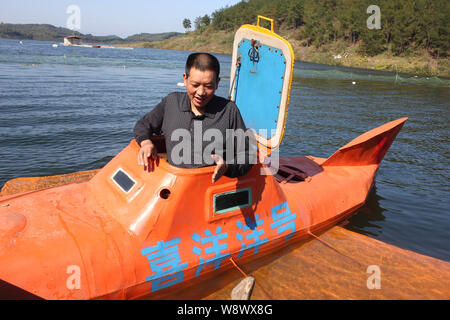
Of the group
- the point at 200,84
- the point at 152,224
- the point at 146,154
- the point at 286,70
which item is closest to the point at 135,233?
the point at 152,224

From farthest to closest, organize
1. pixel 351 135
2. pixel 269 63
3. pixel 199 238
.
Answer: pixel 351 135, pixel 269 63, pixel 199 238

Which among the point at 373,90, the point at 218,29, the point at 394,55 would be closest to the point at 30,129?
the point at 373,90

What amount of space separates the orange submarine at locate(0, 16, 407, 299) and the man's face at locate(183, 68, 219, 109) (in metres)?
0.74

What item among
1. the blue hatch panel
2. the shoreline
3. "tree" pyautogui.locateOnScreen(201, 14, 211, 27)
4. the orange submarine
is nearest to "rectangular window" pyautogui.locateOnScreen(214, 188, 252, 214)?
the orange submarine

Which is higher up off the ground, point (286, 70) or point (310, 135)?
point (286, 70)

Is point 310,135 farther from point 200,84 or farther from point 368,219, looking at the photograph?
point 200,84

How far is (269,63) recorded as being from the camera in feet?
15.7

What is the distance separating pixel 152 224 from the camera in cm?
321

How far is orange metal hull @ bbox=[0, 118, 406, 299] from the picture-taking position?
2.75 m

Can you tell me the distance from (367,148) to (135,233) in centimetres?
478

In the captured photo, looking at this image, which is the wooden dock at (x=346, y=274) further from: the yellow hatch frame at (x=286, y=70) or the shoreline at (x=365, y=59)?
the shoreline at (x=365, y=59)

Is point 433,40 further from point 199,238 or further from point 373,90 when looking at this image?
point 199,238

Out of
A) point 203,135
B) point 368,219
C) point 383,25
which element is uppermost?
point 383,25
